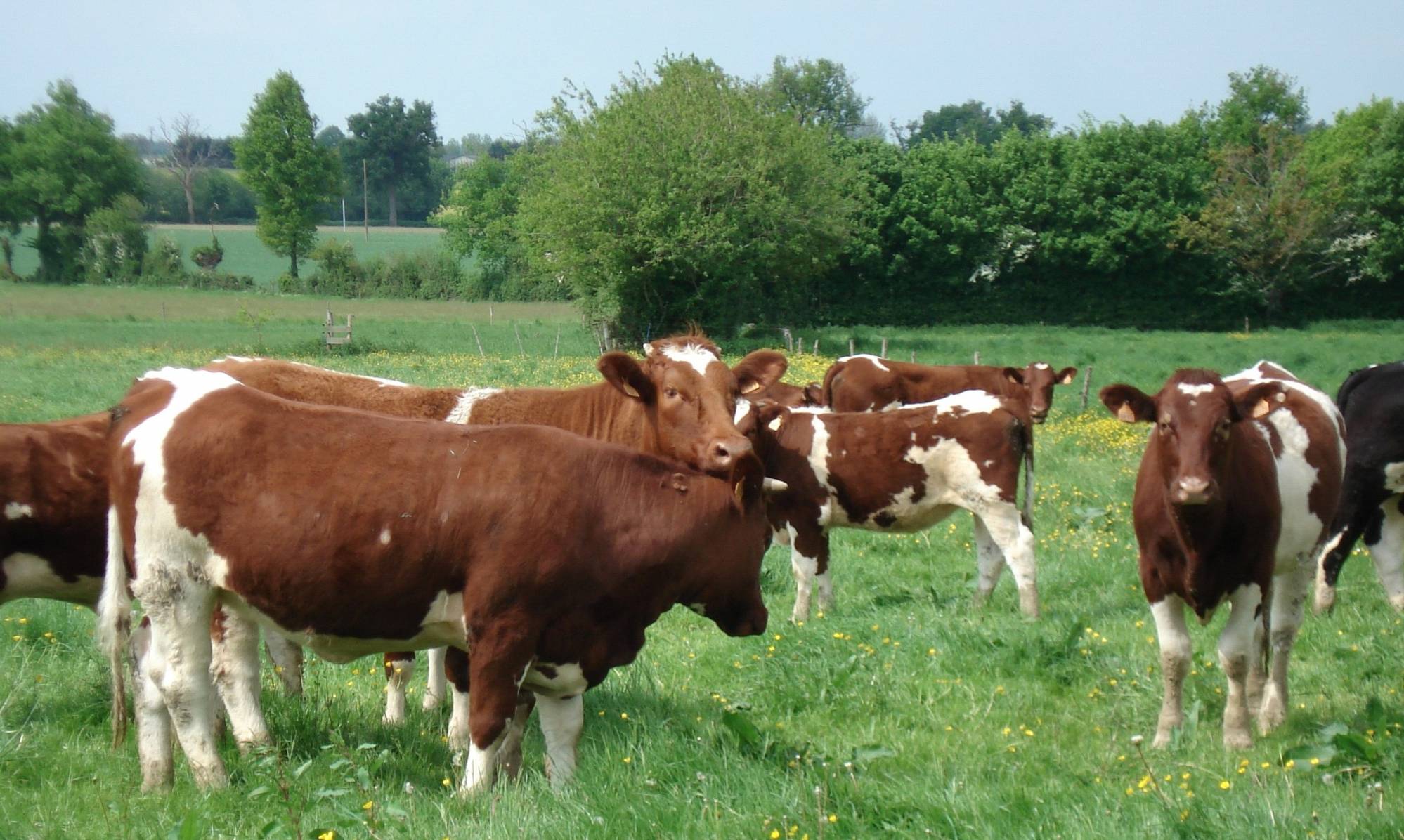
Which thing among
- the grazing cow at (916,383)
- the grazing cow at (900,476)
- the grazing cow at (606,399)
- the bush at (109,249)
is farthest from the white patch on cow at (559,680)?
the bush at (109,249)

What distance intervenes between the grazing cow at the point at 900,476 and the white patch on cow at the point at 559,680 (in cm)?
491

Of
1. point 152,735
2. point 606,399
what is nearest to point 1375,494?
point 606,399

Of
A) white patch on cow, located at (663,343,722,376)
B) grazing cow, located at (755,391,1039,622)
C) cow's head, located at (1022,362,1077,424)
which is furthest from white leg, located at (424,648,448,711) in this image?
cow's head, located at (1022,362,1077,424)

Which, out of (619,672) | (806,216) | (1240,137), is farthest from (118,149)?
(619,672)

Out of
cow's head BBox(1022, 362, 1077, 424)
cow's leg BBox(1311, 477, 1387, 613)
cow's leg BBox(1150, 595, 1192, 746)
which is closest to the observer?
cow's leg BBox(1150, 595, 1192, 746)

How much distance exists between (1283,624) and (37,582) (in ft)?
24.6

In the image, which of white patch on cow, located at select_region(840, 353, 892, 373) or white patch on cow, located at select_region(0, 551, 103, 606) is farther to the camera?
white patch on cow, located at select_region(840, 353, 892, 373)

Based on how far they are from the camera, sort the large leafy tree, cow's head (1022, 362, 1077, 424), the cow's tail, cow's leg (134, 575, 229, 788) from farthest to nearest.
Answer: the large leafy tree
cow's head (1022, 362, 1077, 424)
the cow's tail
cow's leg (134, 575, 229, 788)

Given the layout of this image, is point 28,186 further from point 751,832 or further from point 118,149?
point 751,832

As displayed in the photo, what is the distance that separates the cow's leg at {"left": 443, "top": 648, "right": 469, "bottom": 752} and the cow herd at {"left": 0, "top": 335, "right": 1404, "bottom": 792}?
0.05ft

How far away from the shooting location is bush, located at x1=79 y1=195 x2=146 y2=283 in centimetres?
6762

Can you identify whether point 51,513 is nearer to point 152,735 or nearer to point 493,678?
point 152,735

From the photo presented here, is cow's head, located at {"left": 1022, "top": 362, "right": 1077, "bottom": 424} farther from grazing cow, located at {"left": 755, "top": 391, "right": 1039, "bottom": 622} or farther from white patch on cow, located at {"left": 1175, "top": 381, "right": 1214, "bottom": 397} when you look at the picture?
white patch on cow, located at {"left": 1175, "top": 381, "right": 1214, "bottom": 397}

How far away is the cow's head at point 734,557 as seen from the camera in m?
5.65
